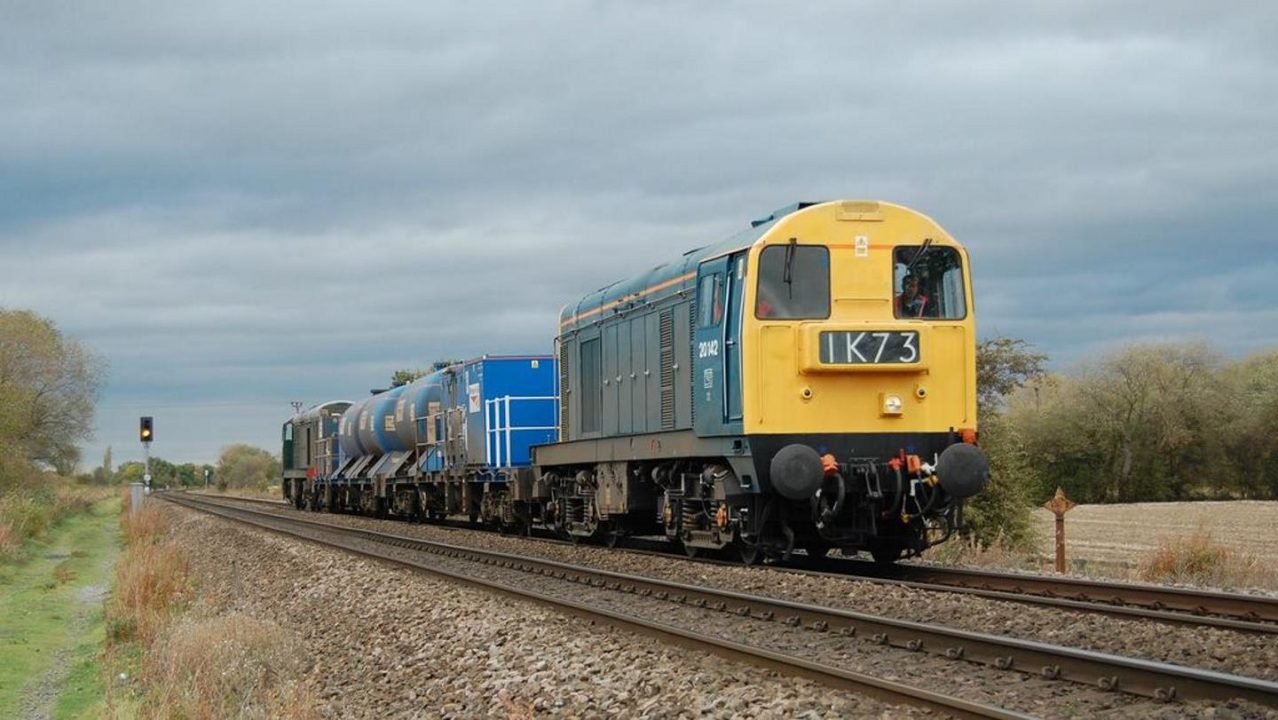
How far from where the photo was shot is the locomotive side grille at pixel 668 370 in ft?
56.9

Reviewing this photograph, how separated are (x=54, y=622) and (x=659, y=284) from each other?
1130 cm

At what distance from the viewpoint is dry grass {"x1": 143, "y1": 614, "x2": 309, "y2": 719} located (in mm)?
11094

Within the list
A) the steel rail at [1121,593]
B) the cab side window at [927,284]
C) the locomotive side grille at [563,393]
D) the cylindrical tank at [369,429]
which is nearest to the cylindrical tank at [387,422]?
the cylindrical tank at [369,429]

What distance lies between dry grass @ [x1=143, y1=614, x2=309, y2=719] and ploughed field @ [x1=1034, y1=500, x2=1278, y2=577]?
37.4 feet

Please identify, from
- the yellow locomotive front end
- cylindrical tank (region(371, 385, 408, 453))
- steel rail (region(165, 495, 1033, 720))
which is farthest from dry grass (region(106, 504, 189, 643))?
cylindrical tank (region(371, 385, 408, 453))

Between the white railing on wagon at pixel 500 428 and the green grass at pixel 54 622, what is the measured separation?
744 cm

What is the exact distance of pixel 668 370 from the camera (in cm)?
1756

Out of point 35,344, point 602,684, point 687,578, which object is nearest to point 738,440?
point 687,578

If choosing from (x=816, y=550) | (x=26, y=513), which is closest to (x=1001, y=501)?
(x=816, y=550)

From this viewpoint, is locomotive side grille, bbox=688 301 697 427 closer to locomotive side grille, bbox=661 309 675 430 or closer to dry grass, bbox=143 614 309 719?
locomotive side grille, bbox=661 309 675 430

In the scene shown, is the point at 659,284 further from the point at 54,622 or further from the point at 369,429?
the point at 369,429

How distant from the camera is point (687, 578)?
1516 cm

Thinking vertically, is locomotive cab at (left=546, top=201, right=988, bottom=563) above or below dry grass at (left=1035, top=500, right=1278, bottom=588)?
above

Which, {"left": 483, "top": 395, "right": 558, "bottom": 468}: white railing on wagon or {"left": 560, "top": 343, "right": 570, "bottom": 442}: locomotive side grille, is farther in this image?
{"left": 483, "top": 395, "right": 558, "bottom": 468}: white railing on wagon
